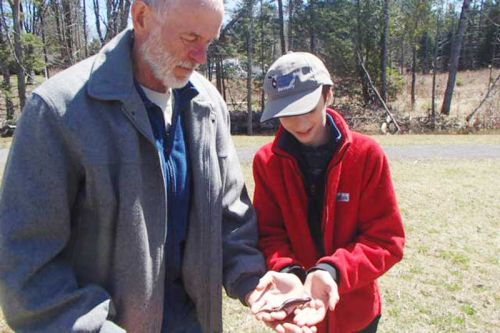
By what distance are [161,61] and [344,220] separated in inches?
38.6

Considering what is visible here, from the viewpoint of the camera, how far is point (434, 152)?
40.3ft

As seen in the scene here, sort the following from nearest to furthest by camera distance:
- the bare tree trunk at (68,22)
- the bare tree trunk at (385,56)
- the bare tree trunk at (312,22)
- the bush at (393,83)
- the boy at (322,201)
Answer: the boy at (322,201) → the bare tree trunk at (385,56) → the bare tree trunk at (68,22) → the bush at (393,83) → the bare tree trunk at (312,22)

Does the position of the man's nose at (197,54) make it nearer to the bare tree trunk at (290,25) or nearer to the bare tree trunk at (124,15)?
the bare tree trunk at (124,15)

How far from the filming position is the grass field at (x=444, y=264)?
3965 mm

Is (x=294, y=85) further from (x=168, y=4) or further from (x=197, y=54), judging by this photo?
(x=168, y=4)

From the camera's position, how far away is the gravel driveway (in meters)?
11.5

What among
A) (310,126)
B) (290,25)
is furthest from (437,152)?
(290,25)

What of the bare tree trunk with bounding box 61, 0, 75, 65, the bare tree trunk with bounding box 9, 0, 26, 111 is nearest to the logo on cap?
the bare tree trunk with bounding box 9, 0, 26, 111

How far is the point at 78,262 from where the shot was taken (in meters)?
1.51

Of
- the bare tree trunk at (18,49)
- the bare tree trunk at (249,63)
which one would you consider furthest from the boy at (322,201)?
the bare tree trunk at (249,63)

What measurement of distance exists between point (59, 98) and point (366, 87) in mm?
25299

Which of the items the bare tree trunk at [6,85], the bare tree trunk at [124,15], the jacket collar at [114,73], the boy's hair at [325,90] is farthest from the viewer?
the bare tree trunk at [6,85]

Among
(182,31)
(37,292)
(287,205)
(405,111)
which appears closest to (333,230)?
(287,205)

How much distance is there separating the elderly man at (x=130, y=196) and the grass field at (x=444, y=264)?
2.33 meters
